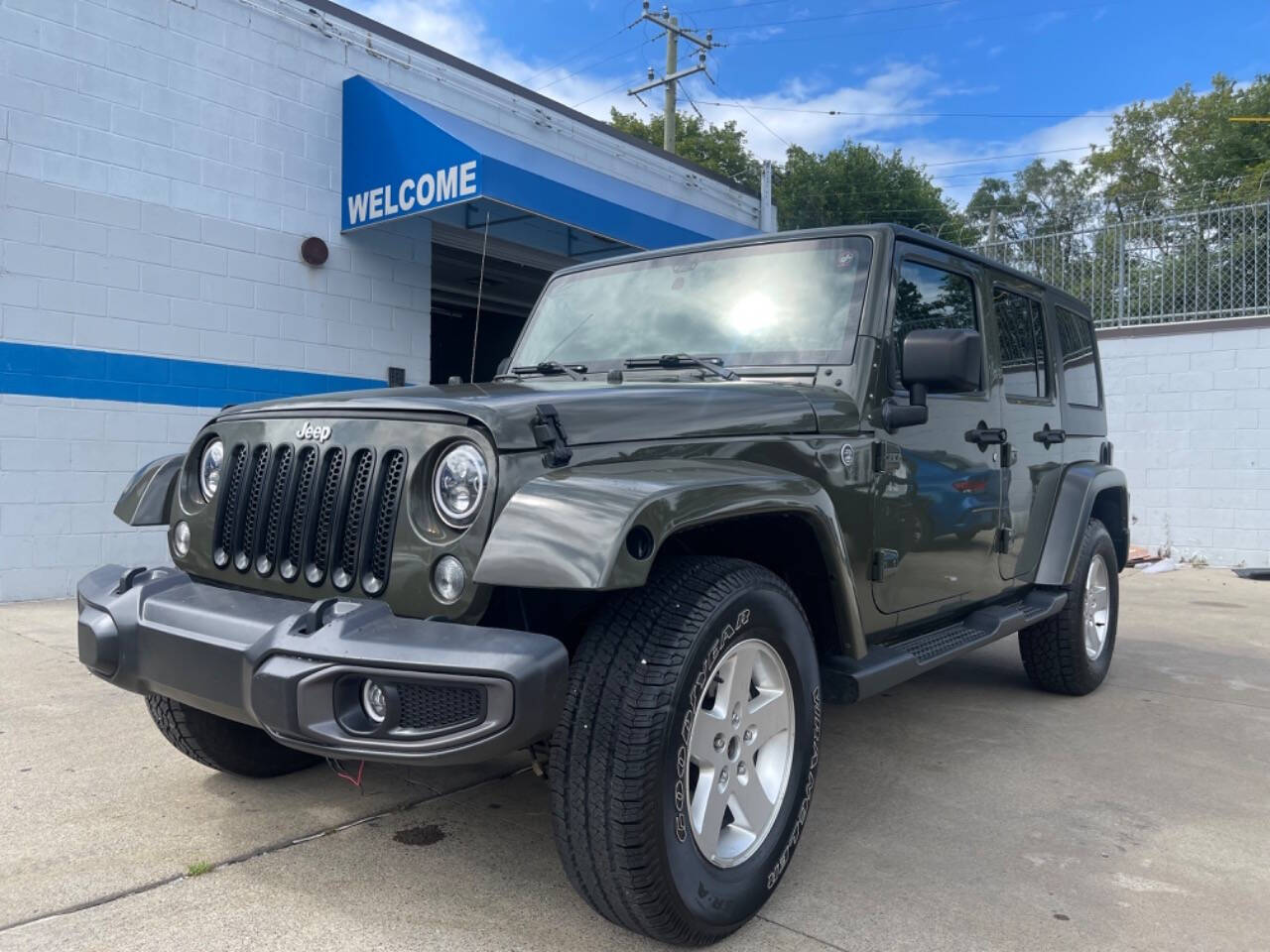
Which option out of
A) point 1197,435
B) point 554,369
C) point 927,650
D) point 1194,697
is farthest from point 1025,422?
point 1197,435

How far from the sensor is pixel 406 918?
2.45m

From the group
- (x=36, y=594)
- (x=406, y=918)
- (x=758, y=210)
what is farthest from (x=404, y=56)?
(x=406, y=918)

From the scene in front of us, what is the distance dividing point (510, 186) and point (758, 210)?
7.30 metres

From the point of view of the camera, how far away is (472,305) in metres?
14.2

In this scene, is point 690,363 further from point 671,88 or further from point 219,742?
point 671,88

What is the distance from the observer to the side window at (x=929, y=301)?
3461 mm

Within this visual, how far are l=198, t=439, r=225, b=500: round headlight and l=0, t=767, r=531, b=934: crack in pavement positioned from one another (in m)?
1.02

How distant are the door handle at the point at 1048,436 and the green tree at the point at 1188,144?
102 ft

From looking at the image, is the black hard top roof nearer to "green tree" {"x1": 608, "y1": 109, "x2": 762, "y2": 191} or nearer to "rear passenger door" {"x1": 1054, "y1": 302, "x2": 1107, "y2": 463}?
"rear passenger door" {"x1": 1054, "y1": 302, "x2": 1107, "y2": 463}

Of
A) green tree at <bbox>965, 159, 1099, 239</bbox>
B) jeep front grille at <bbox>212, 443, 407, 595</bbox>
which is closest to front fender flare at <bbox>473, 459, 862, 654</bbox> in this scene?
jeep front grille at <bbox>212, 443, 407, 595</bbox>

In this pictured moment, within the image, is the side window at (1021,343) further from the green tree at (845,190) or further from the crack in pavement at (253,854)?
the green tree at (845,190)

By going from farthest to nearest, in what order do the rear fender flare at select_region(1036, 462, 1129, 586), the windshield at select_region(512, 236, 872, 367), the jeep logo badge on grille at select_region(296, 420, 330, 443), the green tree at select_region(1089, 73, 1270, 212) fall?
the green tree at select_region(1089, 73, 1270, 212) → the rear fender flare at select_region(1036, 462, 1129, 586) → the windshield at select_region(512, 236, 872, 367) → the jeep logo badge on grille at select_region(296, 420, 330, 443)

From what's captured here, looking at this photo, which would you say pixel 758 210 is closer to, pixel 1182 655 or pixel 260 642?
pixel 1182 655

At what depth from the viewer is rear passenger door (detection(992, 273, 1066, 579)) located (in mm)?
4203
